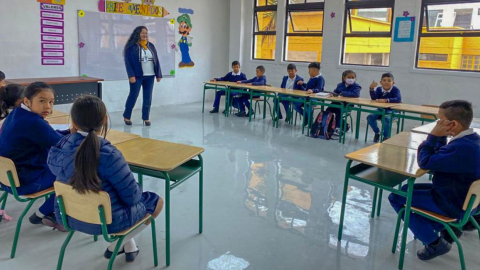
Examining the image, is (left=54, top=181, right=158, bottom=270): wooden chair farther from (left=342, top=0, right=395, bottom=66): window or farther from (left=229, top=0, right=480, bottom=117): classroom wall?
(left=342, top=0, right=395, bottom=66): window

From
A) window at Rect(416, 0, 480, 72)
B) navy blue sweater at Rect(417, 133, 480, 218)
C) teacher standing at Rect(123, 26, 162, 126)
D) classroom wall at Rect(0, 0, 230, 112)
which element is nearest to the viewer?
navy blue sweater at Rect(417, 133, 480, 218)

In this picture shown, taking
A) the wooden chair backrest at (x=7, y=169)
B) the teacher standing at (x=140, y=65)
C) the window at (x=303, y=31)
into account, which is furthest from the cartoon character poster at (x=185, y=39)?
the wooden chair backrest at (x=7, y=169)

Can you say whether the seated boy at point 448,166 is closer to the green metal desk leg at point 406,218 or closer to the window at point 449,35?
the green metal desk leg at point 406,218

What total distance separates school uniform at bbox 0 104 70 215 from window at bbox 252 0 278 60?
6.81m

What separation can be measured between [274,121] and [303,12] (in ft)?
9.46

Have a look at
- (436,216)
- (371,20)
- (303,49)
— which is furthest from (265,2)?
(436,216)

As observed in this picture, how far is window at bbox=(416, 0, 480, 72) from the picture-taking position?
587 cm

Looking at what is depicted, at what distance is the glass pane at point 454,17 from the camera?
5.83 meters

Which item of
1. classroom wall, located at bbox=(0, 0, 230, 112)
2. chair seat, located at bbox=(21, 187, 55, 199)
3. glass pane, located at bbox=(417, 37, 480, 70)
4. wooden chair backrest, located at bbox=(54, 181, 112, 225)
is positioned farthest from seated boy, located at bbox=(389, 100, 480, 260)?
classroom wall, located at bbox=(0, 0, 230, 112)

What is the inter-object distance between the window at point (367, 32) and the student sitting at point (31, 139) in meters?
5.98

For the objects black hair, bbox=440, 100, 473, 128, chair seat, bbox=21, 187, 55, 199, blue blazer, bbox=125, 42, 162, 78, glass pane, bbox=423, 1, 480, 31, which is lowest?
chair seat, bbox=21, 187, 55, 199

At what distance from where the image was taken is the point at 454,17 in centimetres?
602

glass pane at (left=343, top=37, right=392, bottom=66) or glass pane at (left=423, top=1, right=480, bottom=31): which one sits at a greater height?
glass pane at (left=423, top=1, right=480, bottom=31)

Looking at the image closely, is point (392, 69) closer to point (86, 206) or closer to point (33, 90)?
point (33, 90)
